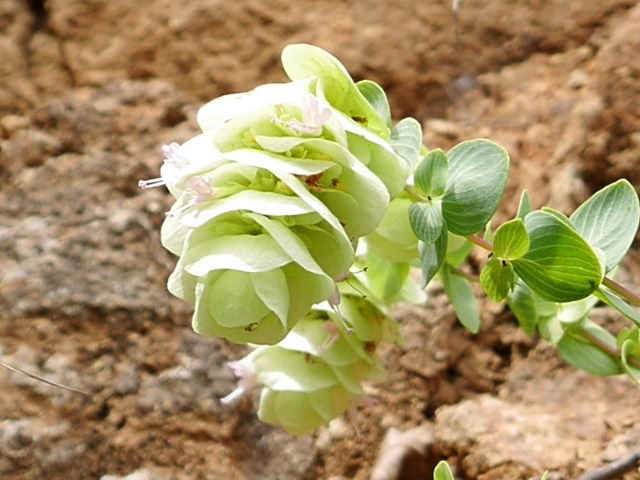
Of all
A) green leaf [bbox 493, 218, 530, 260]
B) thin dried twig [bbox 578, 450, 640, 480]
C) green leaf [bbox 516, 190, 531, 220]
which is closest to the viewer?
green leaf [bbox 493, 218, 530, 260]

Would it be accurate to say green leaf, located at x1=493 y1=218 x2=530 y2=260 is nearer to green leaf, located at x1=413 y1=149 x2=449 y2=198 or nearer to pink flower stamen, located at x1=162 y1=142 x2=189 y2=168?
green leaf, located at x1=413 y1=149 x2=449 y2=198

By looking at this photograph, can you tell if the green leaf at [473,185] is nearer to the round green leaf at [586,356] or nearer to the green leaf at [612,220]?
the green leaf at [612,220]

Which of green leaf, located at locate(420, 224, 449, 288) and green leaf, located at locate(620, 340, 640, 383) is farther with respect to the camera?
green leaf, located at locate(620, 340, 640, 383)

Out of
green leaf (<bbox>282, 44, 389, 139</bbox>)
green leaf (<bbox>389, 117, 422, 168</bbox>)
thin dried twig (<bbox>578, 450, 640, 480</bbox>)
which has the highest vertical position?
green leaf (<bbox>282, 44, 389, 139</bbox>)

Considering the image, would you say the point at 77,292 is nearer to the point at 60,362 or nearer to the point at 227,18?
the point at 60,362

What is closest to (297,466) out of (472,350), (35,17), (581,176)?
(472,350)

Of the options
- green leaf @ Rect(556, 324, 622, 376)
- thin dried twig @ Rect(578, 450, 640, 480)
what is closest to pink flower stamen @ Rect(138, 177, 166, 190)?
green leaf @ Rect(556, 324, 622, 376)

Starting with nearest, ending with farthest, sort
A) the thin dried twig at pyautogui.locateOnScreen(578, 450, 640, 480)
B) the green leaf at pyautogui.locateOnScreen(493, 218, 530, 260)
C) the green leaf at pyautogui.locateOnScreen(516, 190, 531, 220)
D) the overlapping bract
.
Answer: the overlapping bract < the green leaf at pyautogui.locateOnScreen(493, 218, 530, 260) < the green leaf at pyautogui.locateOnScreen(516, 190, 531, 220) < the thin dried twig at pyautogui.locateOnScreen(578, 450, 640, 480)
